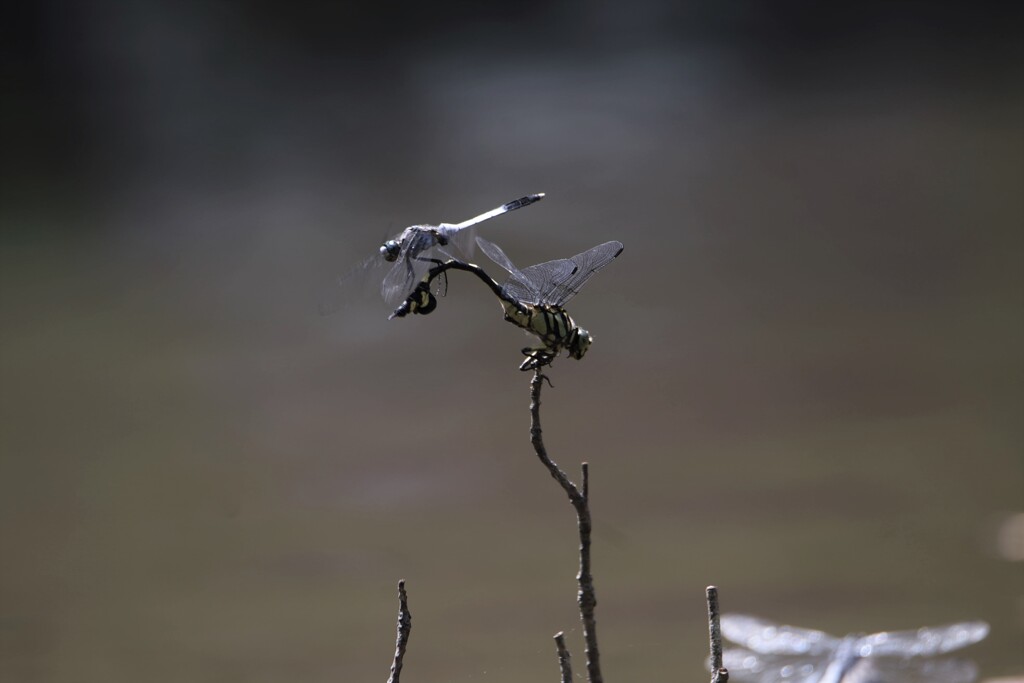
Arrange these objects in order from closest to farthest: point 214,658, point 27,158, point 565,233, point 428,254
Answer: point 428,254 < point 214,658 < point 565,233 < point 27,158

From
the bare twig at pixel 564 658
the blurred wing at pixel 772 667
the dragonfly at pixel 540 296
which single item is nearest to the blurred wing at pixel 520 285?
the dragonfly at pixel 540 296

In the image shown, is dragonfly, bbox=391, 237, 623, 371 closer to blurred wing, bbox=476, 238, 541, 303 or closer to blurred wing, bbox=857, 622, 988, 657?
blurred wing, bbox=476, 238, 541, 303

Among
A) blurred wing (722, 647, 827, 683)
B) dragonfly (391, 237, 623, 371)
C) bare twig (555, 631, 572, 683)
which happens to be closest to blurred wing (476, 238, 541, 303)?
dragonfly (391, 237, 623, 371)

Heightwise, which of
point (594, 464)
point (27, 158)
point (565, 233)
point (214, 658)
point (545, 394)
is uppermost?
point (27, 158)

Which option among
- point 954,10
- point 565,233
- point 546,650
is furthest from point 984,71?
point 546,650

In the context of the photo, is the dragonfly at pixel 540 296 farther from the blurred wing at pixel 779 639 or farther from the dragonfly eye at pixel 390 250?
the blurred wing at pixel 779 639

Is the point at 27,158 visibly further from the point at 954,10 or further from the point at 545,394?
the point at 954,10

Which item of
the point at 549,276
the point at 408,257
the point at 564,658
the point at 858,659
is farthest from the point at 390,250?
the point at 858,659

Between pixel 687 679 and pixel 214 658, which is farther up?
pixel 214 658
